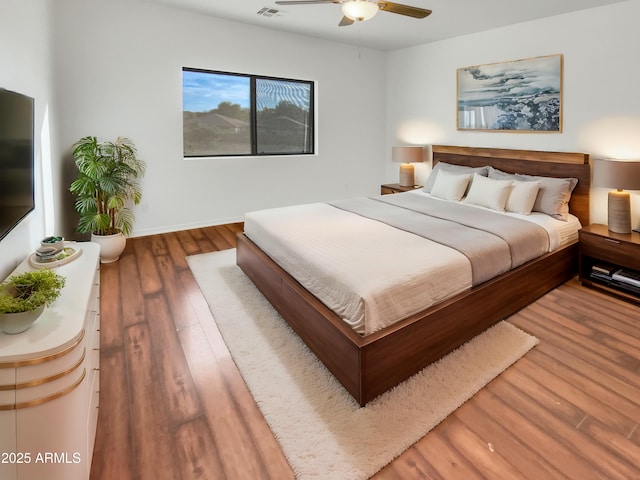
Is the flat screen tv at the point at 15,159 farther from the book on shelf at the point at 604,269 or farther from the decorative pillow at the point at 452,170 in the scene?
the book on shelf at the point at 604,269

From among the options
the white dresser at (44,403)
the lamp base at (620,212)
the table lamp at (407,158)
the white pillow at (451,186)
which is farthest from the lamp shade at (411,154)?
the white dresser at (44,403)

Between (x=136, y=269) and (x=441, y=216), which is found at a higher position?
(x=441, y=216)

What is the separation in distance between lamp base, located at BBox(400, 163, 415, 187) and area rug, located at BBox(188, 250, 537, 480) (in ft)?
10.8

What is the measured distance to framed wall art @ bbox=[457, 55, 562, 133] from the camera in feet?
12.9

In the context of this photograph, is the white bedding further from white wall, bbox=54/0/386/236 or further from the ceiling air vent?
the ceiling air vent

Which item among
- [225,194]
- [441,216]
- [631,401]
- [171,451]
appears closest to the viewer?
[171,451]

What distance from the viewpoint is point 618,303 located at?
3.00 meters

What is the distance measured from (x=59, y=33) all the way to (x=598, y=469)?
17.9 feet

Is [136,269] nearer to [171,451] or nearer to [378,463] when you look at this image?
[171,451]

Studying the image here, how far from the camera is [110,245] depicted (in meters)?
3.79

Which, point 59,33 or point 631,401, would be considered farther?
point 59,33

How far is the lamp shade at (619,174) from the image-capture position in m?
3.04

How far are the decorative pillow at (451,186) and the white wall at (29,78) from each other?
385 centimetres

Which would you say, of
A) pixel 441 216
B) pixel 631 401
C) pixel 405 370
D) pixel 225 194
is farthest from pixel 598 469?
pixel 225 194
